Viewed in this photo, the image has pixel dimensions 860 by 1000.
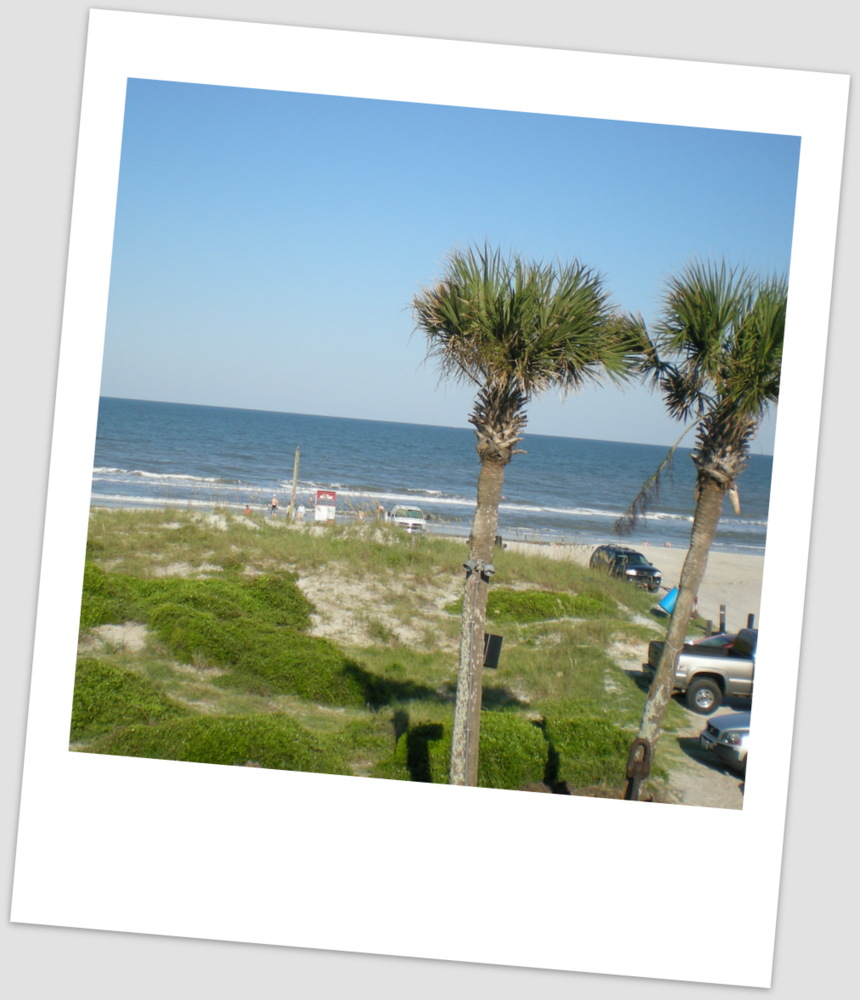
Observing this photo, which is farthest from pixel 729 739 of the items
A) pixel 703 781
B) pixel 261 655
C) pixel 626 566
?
pixel 626 566

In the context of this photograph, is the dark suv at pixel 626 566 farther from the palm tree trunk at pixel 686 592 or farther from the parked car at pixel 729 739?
the palm tree trunk at pixel 686 592

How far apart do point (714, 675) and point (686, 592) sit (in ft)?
15.0

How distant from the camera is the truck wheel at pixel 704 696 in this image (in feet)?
31.5

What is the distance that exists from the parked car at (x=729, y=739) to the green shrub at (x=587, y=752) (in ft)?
3.50

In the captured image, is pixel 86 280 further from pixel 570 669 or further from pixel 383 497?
pixel 383 497

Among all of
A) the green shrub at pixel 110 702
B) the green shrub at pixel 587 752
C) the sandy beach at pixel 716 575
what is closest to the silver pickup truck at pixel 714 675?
the green shrub at pixel 587 752

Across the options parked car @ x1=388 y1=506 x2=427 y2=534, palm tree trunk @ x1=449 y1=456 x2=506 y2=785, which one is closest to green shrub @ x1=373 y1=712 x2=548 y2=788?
palm tree trunk @ x1=449 y1=456 x2=506 y2=785

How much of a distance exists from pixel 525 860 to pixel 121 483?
25.2 m

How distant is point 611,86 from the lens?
185 inches

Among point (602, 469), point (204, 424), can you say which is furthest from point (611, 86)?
point (204, 424)

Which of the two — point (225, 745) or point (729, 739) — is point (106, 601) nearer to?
point (225, 745)

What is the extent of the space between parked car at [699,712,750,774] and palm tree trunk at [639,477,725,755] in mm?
1755

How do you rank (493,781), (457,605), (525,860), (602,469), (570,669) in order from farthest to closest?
(602,469), (457,605), (570,669), (493,781), (525,860)

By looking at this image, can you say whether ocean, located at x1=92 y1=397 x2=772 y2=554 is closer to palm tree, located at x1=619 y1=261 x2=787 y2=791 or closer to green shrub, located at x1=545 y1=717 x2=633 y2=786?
green shrub, located at x1=545 y1=717 x2=633 y2=786
